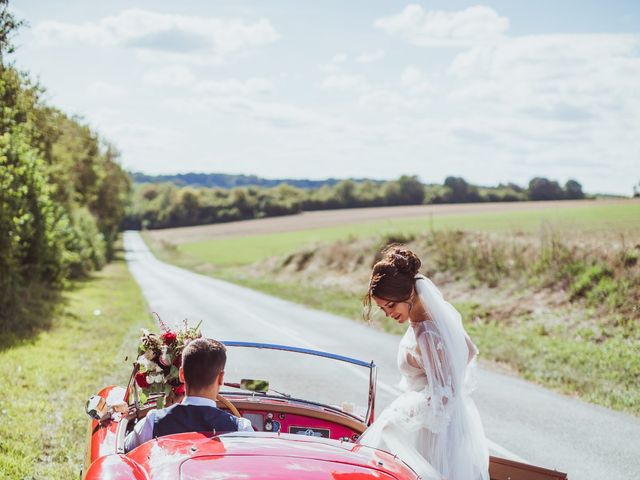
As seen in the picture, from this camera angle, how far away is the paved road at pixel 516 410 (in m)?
7.81

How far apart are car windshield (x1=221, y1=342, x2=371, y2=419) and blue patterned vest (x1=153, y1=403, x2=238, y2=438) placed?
159 cm

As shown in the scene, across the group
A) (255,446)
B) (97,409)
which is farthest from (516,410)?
(255,446)

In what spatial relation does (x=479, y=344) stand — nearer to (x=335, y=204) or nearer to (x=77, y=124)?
(x=77, y=124)

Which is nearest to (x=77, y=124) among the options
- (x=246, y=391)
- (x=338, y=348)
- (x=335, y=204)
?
(x=338, y=348)

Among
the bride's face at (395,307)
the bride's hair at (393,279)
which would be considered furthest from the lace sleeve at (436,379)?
the bride's hair at (393,279)

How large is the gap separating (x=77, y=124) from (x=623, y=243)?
4264 centimetres

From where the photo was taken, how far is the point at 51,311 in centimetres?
Result: 1733

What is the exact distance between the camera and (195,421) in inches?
145

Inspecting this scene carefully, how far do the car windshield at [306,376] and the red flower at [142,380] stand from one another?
0.81 m

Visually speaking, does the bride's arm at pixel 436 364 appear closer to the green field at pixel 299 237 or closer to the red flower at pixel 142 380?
the red flower at pixel 142 380

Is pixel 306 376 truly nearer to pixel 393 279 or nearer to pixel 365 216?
pixel 393 279

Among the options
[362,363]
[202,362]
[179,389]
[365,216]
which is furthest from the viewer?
[365,216]

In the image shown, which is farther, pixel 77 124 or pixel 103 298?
pixel 77 124

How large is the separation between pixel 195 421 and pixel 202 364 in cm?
31
